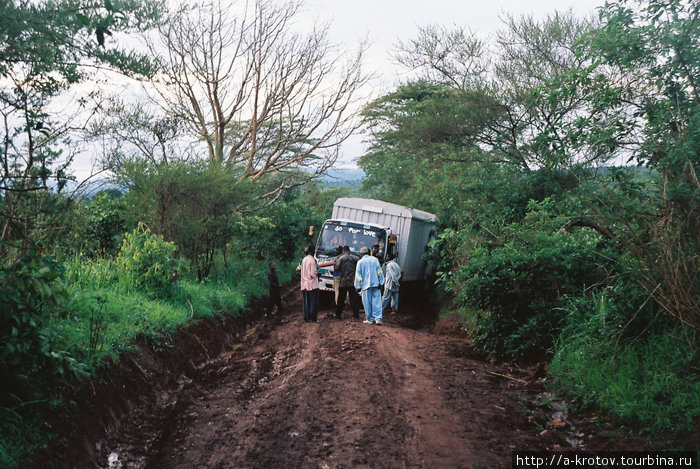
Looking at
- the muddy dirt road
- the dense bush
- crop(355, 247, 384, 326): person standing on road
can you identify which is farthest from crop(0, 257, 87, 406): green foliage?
crop(355, 247, 384, 326): person standing on road

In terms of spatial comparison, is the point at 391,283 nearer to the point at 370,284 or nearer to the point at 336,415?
the point at 370,284

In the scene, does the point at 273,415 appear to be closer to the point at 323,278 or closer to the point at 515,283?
the point at 515,283

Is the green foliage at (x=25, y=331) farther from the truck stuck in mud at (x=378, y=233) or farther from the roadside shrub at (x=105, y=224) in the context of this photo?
the truck stuck in mud at (x=378, y=233)

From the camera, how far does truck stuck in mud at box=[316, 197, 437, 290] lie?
16.4 meters

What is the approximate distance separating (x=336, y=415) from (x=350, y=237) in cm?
1073

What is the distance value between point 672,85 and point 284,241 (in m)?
19.2

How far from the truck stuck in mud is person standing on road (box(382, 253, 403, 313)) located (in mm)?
400

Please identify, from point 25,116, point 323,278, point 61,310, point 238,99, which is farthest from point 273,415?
point 238,99

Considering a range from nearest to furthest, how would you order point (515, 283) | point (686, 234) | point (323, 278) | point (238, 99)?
point (686, 234), point (515, 283), point (323, 278), point (238, 99)

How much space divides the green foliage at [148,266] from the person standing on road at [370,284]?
406 centimetres

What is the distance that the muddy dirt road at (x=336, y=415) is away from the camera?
5086 mm

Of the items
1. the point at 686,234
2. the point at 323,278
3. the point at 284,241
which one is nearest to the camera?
the point at 686,234

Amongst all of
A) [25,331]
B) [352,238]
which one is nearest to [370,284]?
[352,238]

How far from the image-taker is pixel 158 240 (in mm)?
11109
